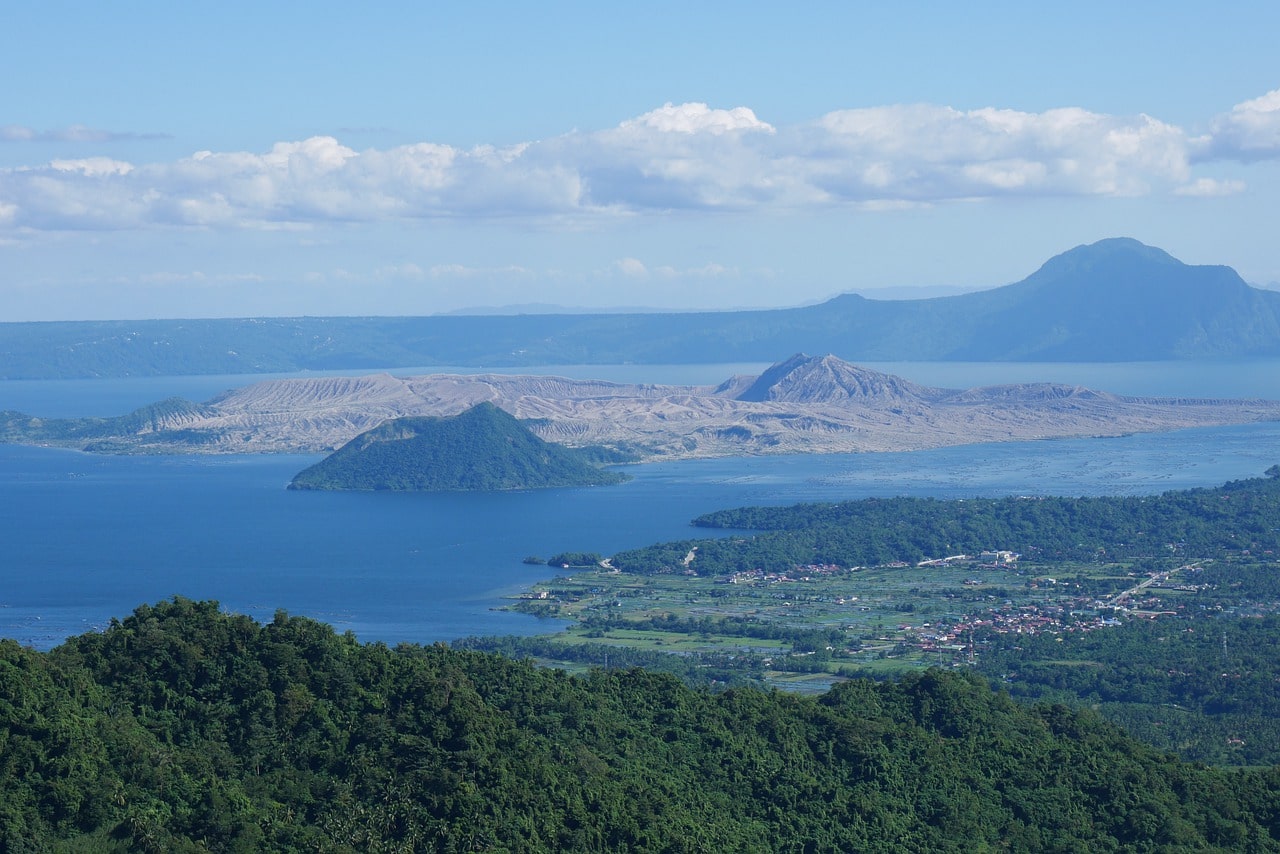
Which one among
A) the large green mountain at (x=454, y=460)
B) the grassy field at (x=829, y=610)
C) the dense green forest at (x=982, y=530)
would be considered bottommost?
the grassy field at (x=829, y=610)

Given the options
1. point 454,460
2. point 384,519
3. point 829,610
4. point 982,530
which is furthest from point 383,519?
point 829,610

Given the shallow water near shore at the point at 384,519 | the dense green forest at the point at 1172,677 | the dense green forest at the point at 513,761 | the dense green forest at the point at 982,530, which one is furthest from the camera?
the dense green forest at the point at 982,530

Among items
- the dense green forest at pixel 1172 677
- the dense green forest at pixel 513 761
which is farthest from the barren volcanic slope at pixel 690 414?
the dense green forest at pixel 513 761

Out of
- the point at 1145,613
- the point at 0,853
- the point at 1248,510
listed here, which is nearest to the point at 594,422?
the point at 1248,510

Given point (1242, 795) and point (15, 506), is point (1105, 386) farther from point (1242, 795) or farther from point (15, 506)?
point (1242, 795)

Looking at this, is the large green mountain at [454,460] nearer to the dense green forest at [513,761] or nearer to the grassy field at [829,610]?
the grassy field at [829,610]

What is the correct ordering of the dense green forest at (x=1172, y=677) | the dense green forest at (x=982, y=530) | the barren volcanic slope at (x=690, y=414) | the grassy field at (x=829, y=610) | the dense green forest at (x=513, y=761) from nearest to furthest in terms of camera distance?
the dense green forest at (x=513, y=761)
the dense green forest at (x=1172, y=677)
the grassy field at (x=829, y=610)
the dense green forest at (x=982, y=530)
the barren volcanic slope at (x=690, y=414)

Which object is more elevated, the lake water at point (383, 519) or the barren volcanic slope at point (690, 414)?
the barren volcanic slope at point (690, 414)
